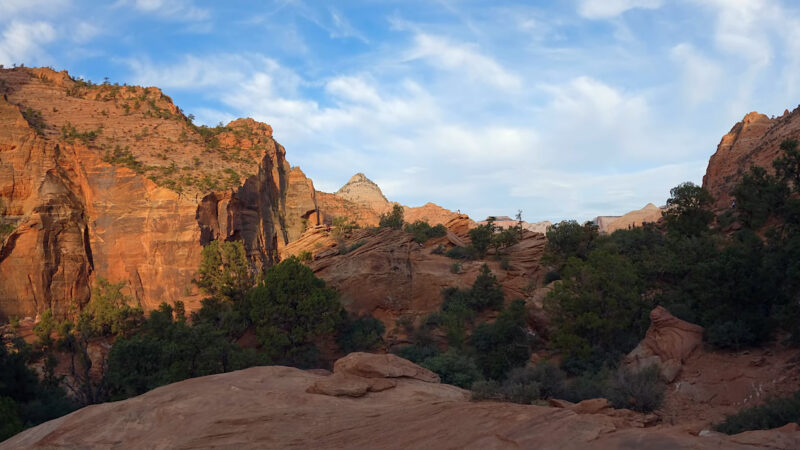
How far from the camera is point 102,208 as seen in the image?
127 ft

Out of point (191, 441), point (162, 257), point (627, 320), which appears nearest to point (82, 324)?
point (162, 257)

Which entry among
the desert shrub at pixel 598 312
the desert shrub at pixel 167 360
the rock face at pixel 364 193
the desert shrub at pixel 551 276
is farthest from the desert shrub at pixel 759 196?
the rock face at pixel 364 193

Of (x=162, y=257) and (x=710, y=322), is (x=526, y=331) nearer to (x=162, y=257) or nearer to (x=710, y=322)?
(x=710, y=322)

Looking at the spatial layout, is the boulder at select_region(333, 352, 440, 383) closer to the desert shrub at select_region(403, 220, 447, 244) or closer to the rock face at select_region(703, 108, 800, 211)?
the desert shrub at select_region(403, 220, 447, 244)

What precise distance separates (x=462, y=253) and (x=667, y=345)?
18256mm

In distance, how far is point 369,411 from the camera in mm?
9266

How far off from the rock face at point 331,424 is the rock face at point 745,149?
129ft

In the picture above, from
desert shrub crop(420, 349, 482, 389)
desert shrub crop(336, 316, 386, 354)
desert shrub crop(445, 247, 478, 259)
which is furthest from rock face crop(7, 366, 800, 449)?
desert shrub crop(445, 247, 478, 259)

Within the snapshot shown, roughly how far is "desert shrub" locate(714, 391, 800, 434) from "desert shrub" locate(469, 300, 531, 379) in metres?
12.1

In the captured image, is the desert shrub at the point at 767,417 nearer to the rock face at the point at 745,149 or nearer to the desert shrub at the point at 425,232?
the desert shrub at the point at 425,232

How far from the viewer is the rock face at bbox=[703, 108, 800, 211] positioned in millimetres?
Result: 45000

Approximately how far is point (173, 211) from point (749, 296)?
35026mm

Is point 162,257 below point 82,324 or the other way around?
the other way around

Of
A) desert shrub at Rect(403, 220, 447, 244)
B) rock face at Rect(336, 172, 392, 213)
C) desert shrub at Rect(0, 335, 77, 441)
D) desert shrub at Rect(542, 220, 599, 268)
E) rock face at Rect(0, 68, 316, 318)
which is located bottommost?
desert shrub at Rect(0, 335, 77, 441)
